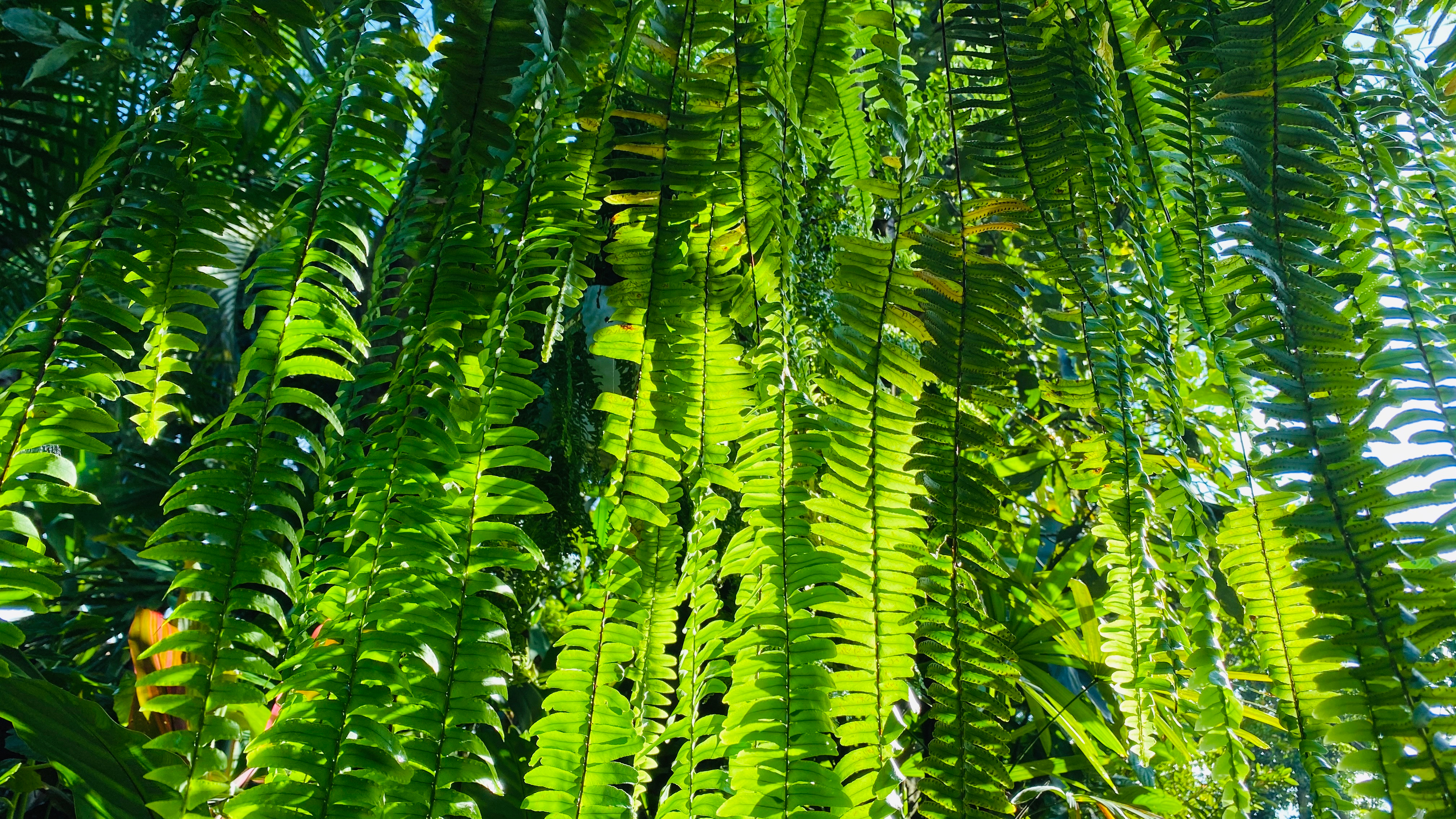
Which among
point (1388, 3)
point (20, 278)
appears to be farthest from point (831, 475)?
point (20, 278)

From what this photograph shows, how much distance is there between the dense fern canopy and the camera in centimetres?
58

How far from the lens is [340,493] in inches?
28.2

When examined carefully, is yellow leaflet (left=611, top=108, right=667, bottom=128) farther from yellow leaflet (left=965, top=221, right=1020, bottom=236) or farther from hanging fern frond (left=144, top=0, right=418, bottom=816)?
yellow leaflet (left=965, top=221, right=1020, bottom=236)

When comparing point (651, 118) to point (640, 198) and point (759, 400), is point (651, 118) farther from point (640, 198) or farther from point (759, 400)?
point (759, 400)

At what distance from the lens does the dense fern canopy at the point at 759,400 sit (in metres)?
0.58

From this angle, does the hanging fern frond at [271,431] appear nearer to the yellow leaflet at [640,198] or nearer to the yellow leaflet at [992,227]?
the yellow leaflet at [640,198]

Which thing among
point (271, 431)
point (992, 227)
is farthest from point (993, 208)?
point (271, 431)

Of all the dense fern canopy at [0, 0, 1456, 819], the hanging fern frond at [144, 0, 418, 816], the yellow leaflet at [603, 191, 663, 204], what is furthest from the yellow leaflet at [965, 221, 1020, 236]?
the hanging fern frond at [144, 0, 418, 816]

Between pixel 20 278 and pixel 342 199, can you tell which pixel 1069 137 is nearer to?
pixel 342 199

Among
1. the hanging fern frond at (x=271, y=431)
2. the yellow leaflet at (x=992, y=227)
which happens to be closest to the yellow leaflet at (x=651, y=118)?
the hanging fern frond at (x=271, y=431)

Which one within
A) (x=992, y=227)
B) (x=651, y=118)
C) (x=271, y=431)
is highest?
(x=651, y=118)

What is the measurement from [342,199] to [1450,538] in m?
0.90

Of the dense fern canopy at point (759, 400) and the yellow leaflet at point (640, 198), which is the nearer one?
the dense fern canopy at point (759, 400)

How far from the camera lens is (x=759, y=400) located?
721mm
